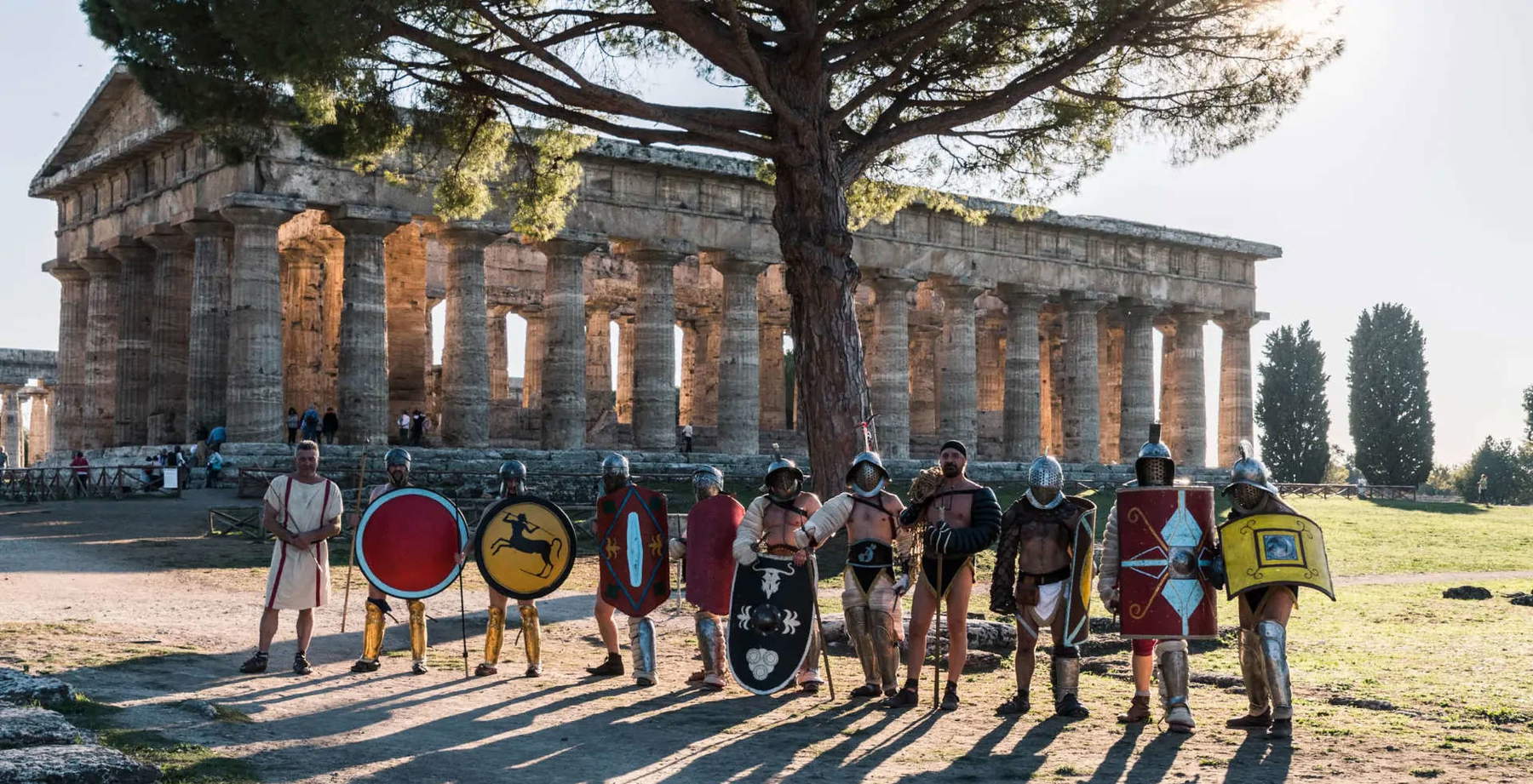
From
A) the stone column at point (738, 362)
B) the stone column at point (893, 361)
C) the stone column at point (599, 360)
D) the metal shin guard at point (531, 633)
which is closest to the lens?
the metal shin guard at point (531, 633)

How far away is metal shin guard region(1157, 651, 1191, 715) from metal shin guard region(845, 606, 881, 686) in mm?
2131

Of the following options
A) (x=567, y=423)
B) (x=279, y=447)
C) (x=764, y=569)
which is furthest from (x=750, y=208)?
(x=764, y=569)

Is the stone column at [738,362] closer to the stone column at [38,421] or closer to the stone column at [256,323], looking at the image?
the stone column at [256,323]

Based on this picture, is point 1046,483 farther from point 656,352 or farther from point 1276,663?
point 656,352

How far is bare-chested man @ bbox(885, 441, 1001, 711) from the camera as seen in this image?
430 inches


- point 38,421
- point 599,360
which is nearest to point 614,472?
point 599,360

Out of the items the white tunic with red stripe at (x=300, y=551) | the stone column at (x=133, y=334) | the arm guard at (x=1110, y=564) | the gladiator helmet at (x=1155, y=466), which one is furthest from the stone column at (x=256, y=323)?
the gladiator helmet at (x=1155, y=466)

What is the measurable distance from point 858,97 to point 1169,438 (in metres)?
33.0

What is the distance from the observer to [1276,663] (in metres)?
9.95

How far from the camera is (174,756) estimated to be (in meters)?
8.24

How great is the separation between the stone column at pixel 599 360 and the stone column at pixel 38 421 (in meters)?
26.6

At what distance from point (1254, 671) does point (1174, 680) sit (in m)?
0.52

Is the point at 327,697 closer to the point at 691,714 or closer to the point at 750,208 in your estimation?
the point at 691,714

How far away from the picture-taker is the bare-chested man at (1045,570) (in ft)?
35.2
